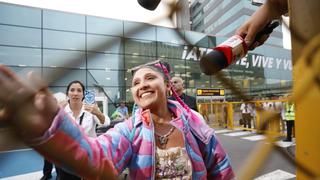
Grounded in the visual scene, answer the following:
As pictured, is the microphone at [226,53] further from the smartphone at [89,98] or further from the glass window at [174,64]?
the smartphone at [89,98]

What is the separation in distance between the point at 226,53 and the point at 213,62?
9 centimetres

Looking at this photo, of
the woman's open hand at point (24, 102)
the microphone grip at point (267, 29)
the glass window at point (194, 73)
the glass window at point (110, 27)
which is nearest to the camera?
the woman's open hand at point (24, 102)

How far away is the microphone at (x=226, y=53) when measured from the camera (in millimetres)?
601

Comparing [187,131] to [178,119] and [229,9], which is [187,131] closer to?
[178,119]

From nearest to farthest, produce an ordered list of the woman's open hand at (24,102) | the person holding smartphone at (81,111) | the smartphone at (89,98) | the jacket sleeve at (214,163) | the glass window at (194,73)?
1. the woman's open hand at (24,102)
2. the glass window at (194,73)
3. the jacket sleeve at (214,163)
4. the person holding smartphone at (81,111)
5. the smartphone at (89,98)

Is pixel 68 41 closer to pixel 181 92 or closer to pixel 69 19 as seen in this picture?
pixel 69 19

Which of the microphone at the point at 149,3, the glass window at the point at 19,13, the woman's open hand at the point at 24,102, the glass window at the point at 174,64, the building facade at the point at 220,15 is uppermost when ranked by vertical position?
the glass window at the point at 19,13

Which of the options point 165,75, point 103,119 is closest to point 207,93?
point 103,119

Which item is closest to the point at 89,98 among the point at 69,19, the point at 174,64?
the point at 69,19

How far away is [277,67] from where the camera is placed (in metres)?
18.6

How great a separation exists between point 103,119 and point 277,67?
60.5 feet

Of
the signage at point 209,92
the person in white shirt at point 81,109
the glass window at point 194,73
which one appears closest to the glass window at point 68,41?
the glass window at point 194,73

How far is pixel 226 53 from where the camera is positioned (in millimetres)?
691

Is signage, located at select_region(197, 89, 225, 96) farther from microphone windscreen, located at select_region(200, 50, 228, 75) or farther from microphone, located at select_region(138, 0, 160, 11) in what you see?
microphone, located at select_region(138, 0, 160, 11)
